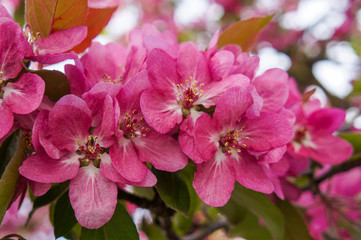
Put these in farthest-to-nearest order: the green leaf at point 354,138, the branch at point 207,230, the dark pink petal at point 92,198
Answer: the branch at point 207,230 < the green leaf at point 354,138 < the dark pink petal at point 92,198

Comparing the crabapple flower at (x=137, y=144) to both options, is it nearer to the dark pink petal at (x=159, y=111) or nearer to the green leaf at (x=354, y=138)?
the dark pink petal at (x=159, y=111)

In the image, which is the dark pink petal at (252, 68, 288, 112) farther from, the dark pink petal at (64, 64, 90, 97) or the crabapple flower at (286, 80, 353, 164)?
the dark pink petal at (64, 64, 90, 97)

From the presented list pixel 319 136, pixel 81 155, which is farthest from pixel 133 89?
pixel 319 136

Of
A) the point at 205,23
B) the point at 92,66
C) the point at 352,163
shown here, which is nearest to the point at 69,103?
the point at 92,66

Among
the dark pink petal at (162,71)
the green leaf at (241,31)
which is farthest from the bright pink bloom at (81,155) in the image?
the green leaf at (241,31)

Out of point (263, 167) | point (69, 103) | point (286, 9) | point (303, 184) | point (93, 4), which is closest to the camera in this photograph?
point (69, 103)

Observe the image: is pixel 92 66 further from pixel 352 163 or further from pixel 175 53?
pixel 352 163
